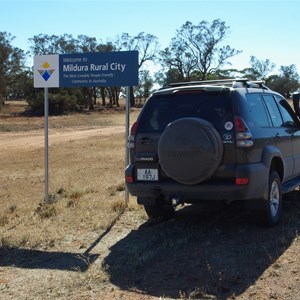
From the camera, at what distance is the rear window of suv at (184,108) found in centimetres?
609

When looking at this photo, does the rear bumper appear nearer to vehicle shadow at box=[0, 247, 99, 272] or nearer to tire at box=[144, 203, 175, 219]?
tire at box=[144, 203, 175, 219]

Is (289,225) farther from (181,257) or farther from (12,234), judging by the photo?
(12,234)

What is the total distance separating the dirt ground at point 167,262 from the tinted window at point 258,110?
3.89 feet

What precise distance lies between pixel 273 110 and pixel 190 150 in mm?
2044

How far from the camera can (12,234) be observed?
22.6 feet

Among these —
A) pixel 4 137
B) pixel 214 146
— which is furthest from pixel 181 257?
pixel 4 137

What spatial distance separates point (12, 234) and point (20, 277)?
176 centimetres

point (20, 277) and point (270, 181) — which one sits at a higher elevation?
point (270, 181)

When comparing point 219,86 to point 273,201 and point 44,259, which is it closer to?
point 273,201

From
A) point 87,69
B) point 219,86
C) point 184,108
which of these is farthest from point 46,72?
point 219,86

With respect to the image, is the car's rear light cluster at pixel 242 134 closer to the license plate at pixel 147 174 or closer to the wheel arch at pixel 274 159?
the wheel arch at pixel 274 159

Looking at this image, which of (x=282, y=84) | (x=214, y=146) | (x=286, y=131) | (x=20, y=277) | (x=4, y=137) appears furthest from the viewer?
(x=282, y=84)

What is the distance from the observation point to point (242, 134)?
19.2 ft

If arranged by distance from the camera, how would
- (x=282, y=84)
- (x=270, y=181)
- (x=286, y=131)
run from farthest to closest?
(x=282, y=84) → (x=286, y=131) → (x=270, y=181)
